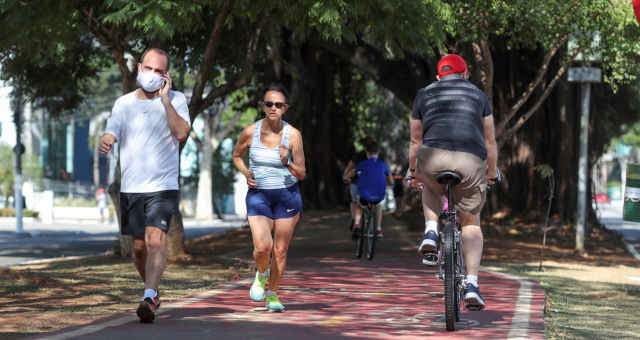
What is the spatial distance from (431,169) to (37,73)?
1296 centimetres

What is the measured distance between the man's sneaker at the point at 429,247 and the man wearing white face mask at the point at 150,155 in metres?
1.78

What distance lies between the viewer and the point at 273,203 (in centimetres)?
827

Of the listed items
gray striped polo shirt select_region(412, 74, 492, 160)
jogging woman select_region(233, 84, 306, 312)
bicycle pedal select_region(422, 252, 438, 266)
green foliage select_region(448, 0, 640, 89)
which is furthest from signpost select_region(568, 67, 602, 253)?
bicycle pedal select_region(422, 252, 438, 266)

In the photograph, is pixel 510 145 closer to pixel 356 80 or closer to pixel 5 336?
pixel 356 80

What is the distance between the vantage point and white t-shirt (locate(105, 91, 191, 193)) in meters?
7.20

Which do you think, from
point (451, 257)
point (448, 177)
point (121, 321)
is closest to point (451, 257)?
point (451, 257)

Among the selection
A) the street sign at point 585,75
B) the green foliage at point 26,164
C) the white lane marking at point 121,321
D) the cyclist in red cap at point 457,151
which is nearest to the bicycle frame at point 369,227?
the street sign at point 585,75

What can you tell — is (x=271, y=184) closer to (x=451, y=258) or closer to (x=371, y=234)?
(x=451, y=258)

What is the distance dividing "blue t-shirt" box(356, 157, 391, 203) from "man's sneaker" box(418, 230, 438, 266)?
7.79 meters

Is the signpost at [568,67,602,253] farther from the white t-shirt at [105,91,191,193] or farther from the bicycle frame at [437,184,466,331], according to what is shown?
the white t-shirt at [105,91,191,193]

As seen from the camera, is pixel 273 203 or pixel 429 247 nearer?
pixel 429 247

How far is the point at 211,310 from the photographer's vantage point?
332 inches

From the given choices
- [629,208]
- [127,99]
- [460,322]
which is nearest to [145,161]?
[127,99]

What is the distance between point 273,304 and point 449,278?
1886mm
